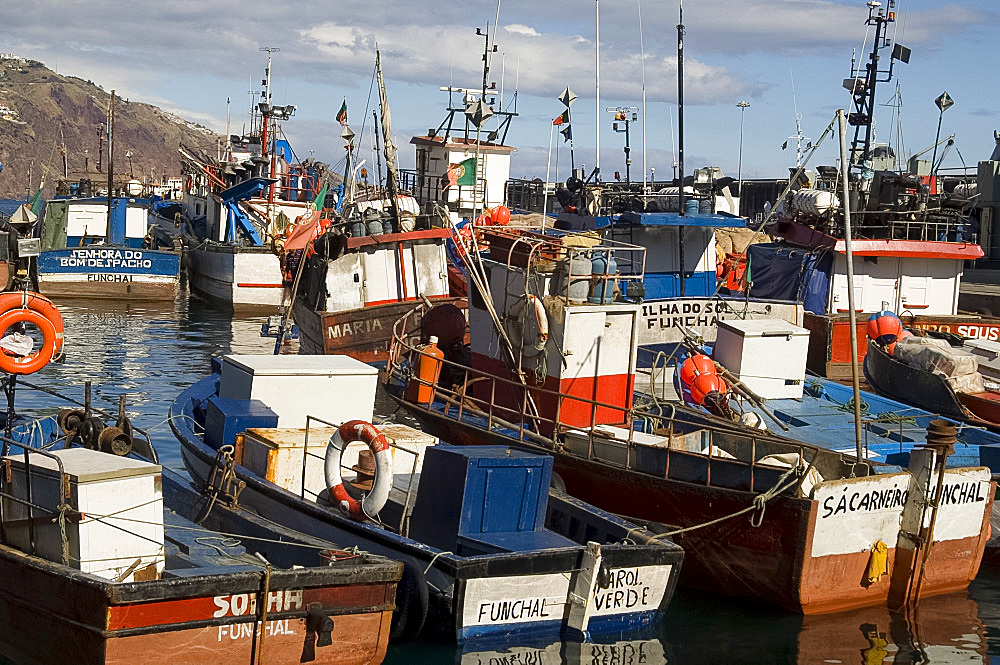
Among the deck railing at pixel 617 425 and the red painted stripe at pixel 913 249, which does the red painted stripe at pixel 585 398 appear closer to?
the deck railing at pixel 617 425

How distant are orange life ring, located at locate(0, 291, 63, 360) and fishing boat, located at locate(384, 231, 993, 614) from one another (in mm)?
5764

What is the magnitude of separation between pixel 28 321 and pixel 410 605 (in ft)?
18.5

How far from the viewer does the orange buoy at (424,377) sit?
60.2ft

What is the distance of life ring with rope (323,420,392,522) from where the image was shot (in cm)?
1186

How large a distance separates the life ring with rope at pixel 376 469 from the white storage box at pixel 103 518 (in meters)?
2.42

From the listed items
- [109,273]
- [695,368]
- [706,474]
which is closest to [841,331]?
[695,368]

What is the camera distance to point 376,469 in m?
11.9

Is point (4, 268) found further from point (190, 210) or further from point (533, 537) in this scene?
point (190, 210)

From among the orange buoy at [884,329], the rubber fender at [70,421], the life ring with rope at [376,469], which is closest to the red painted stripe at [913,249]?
the orange buoy at [884,329]

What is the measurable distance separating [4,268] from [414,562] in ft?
30.4

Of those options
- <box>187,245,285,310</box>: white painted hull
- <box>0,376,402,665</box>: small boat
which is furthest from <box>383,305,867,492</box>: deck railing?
<box>187,245,285,310</box>: white painted hull

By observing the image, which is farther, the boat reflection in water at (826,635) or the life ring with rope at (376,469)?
the boat reflection in water at (826,635)

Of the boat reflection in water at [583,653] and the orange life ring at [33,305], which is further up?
the orange life ring at [33,305]

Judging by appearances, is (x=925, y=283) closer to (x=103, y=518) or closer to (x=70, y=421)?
(x=70, y=421)
